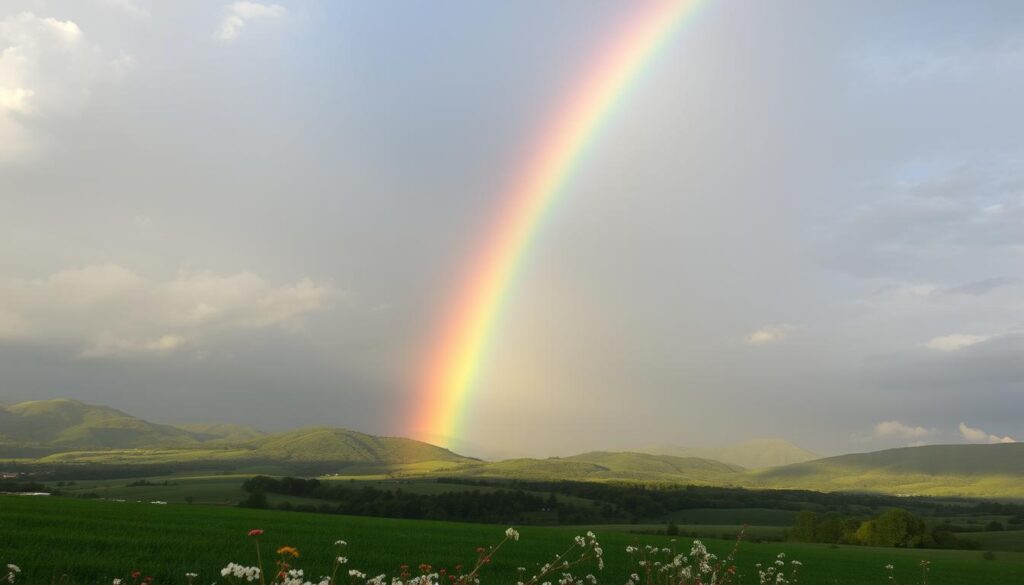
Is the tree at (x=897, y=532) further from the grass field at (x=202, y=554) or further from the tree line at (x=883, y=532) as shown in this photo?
the grass field at (x=202, y=554)

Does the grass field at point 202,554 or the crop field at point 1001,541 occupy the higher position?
the grass field at point 202,554

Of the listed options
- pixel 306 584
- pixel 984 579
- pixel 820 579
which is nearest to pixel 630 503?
pixel 984 579

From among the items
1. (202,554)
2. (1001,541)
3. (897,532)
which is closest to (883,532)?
(897,532)

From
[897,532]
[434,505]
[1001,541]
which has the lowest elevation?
[1001,541]

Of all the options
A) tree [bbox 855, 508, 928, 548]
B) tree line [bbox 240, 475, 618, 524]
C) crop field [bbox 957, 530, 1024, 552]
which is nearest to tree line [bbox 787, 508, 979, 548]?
tree [bbox 855, 508, 928, 548]

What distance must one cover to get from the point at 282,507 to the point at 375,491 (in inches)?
977

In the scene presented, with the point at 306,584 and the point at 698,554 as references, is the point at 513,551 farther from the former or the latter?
the point at 306,584

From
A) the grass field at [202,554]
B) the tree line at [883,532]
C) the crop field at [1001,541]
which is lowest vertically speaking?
the crop field at [1001,541]

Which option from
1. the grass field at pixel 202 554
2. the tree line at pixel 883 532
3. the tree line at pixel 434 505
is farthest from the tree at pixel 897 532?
the tree line at pixel 434 505

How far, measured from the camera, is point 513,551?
104 ft

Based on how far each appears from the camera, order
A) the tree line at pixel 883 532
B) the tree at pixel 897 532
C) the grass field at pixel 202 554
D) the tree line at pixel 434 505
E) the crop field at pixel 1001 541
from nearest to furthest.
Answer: the grass field at pixel 202 554 < the tree at pixel 897 532 < the tree line at pixel 883 532 < the crop field at pixel 1001 541 < the tree line at pixel 434 505

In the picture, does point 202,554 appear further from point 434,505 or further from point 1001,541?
point 1001,541

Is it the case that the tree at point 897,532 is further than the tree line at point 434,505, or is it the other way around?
the tree line at point 434,505

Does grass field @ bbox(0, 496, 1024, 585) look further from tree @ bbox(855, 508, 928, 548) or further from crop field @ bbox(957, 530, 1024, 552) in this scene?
crop field @ bbox(957, 530, 1024, 552)
